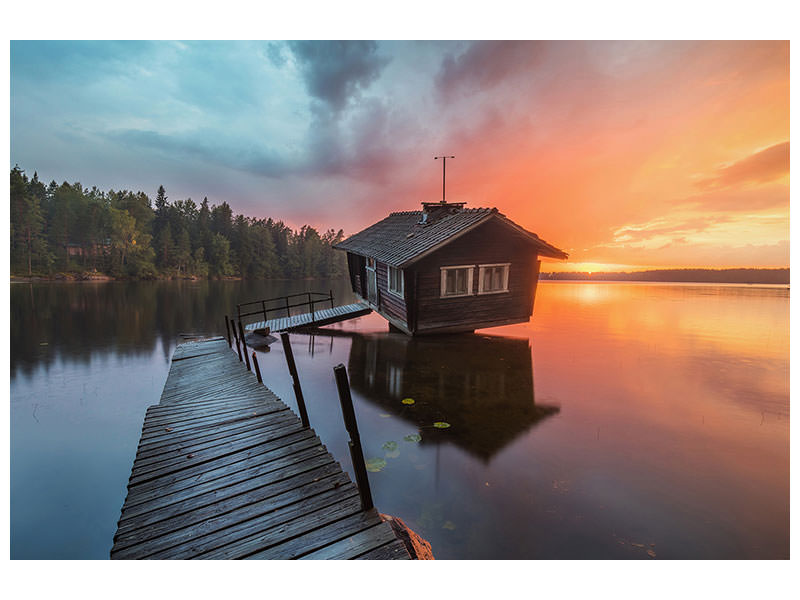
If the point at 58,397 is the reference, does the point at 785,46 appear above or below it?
above

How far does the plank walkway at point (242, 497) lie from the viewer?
3.11 m

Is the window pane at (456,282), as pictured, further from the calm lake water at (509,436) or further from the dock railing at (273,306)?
the dock railing at (273,306)

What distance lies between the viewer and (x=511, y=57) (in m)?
6.05

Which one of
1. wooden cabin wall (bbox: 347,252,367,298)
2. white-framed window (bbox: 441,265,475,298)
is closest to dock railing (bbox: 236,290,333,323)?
wooden cabin wall (bbox: 347,252,367,298)

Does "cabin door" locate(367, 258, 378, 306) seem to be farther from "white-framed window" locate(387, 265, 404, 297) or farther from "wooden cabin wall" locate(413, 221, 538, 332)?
"wooden cabin wall" locate(413, 221, 538, 332)

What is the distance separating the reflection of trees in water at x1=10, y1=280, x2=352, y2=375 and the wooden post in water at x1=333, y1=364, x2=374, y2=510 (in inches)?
586

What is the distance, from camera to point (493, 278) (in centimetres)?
1479

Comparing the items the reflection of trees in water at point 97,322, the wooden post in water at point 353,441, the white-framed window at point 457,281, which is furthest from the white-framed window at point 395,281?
the wooden post in water at point 353,441

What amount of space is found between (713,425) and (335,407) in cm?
878

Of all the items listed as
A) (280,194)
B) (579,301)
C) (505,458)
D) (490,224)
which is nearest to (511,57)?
(505,458)

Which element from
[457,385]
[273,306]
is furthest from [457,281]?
[273,306]

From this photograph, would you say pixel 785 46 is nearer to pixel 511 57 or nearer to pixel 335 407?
pixel 511 57

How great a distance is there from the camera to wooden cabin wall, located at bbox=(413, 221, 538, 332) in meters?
13.6

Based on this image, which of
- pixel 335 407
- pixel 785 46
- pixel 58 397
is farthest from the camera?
pixel 58 397
